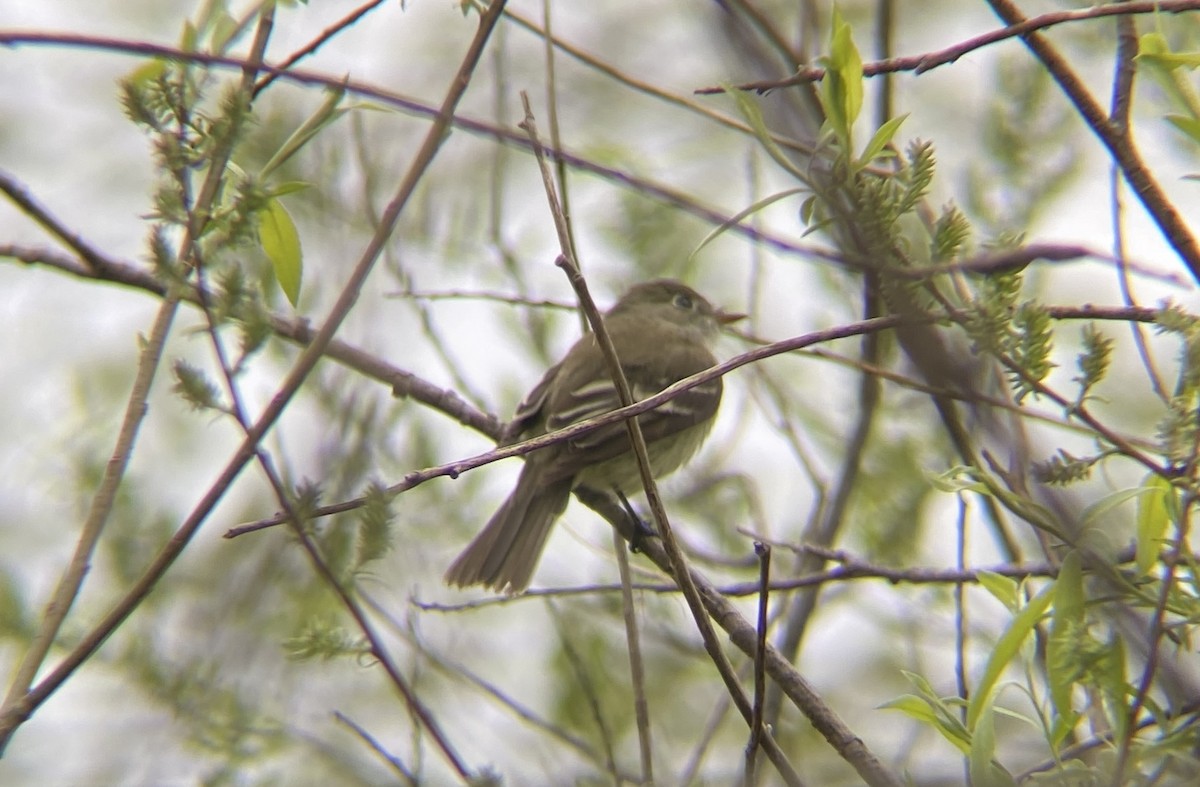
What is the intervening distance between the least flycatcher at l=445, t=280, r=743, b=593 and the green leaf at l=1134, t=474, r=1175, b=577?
235 cm

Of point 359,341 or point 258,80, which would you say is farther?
point 359,341

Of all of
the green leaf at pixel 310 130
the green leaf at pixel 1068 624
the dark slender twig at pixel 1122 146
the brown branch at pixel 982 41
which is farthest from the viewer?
the green leaf at pixel 310 130

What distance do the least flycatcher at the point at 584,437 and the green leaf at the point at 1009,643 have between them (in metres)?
2.43

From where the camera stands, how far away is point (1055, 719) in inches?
79.9

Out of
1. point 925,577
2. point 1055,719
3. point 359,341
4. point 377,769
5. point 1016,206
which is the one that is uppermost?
point 1016,206

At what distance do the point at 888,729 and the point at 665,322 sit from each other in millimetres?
2350

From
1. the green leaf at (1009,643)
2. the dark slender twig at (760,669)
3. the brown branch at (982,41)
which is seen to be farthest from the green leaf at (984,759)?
the brown branch at (982,41)

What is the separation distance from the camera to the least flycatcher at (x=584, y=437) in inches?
192

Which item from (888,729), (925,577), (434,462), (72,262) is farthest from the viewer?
(888,729)

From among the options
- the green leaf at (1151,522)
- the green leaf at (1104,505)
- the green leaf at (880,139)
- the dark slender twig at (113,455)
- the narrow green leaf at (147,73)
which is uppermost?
the green leaf at (880,139)

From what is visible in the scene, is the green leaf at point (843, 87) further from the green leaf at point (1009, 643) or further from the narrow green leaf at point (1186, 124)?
the green leaf at point (1009, 643)

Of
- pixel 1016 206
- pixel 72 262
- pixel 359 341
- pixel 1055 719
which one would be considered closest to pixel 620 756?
pixel 359 341

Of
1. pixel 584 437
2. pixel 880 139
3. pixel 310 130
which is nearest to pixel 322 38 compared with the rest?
pixel 310 130

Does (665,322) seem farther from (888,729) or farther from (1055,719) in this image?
(1055,719)
